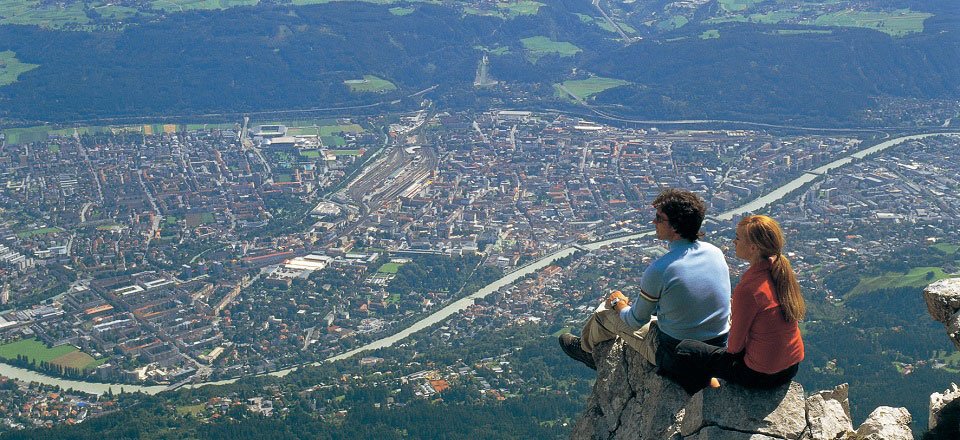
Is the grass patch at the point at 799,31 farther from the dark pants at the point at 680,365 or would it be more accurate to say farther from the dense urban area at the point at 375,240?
the dark pants at the point at 680,365

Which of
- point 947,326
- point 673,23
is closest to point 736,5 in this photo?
point 673,23

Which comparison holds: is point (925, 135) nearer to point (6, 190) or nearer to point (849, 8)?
point (849, 8)

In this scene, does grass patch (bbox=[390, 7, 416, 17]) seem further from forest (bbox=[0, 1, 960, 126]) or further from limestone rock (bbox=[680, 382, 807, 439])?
limestone rock (bbox=[680, 382, 807, 439])

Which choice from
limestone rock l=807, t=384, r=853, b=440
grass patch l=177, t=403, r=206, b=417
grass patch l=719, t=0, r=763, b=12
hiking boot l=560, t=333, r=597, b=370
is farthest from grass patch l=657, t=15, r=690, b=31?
limestone rock l=807, t=384, r=853, b=440

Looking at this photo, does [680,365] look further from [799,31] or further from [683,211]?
[799,31]

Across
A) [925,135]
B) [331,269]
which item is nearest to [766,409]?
[331,269]
